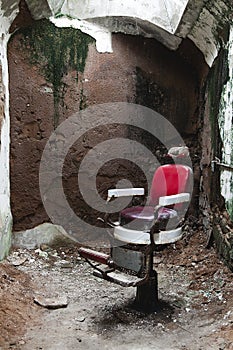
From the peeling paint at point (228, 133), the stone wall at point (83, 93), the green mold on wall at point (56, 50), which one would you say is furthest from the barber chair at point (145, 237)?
the green mold on wall at point (56, 50)

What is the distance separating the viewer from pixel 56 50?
370 centimetres

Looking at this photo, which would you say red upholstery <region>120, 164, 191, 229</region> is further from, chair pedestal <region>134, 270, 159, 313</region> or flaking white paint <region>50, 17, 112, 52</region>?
flaking white paint <region>50, 17, 112, 52</region>

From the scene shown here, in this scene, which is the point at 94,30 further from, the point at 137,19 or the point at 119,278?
the point at 119,278

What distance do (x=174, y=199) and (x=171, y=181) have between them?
27 cm

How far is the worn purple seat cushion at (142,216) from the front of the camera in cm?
250

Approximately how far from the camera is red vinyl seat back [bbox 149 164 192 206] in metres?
2.67

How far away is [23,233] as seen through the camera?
12.3ft

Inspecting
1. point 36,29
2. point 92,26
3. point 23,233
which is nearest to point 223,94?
point 92,26

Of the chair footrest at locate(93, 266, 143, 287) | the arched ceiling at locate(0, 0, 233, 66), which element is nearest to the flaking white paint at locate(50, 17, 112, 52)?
the arched ceiling at locate(0, 0, 233, 66)

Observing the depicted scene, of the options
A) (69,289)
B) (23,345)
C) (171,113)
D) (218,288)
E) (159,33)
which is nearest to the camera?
(23,345)

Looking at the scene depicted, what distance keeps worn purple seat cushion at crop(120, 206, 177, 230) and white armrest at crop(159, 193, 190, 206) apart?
0.35ft

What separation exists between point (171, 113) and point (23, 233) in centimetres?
190

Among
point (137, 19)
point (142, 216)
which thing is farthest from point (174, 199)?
point (137, 19)

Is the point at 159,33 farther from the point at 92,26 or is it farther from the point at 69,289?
the point at 69,289
